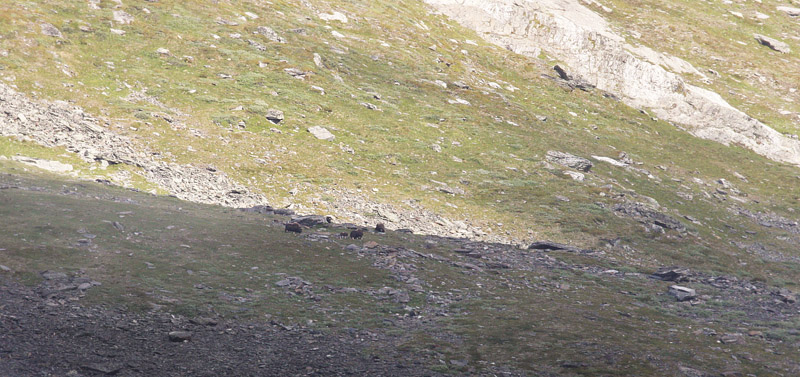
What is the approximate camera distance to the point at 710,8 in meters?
98.4

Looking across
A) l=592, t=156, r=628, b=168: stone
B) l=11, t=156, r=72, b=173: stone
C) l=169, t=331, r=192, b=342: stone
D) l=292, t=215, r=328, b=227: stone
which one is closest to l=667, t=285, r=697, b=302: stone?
l=292, t=215, r=328, b=227: stone

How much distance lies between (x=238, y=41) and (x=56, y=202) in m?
37.7

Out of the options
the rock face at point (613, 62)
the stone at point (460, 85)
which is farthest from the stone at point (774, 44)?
the stone at point (460, 85)

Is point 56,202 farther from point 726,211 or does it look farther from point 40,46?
point 726,211

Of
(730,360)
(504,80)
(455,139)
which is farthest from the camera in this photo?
(504,80)

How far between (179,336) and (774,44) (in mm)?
106462

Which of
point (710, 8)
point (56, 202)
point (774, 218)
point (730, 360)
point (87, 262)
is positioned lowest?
point (774, 218)

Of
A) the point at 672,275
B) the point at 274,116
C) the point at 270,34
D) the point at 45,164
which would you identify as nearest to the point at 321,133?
the point at 274,116

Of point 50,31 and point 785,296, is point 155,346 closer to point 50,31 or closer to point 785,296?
point 785,296

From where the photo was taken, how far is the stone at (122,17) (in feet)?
172

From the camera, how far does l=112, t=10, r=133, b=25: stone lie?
52416 mm

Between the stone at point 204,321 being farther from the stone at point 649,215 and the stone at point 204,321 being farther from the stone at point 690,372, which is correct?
the stone at point 649,215

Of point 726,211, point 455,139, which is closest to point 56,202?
point 455,139

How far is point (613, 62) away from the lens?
74.5 metres
